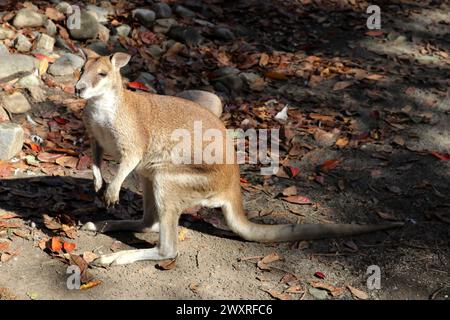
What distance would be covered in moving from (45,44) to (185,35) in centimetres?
158

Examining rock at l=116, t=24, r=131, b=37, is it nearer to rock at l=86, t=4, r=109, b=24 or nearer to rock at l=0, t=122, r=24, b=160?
rock at l=86, t=4, r=109, b=24

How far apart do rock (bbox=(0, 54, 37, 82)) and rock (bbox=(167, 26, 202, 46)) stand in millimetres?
1735

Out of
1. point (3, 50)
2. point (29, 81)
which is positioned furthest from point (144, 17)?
point (29, 81)

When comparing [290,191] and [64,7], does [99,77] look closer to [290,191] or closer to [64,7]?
[290,191]

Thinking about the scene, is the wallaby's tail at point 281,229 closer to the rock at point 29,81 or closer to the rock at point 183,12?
the rock at point 29,81

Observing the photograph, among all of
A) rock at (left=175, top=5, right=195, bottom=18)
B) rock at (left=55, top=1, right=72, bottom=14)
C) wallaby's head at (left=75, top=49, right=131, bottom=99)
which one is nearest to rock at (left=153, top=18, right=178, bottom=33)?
rock at (left=175, top=5, right=195, bottom=18)

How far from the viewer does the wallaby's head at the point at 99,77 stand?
3746mm

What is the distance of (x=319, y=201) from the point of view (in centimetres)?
489

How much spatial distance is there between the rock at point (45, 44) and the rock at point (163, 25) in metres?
1.27

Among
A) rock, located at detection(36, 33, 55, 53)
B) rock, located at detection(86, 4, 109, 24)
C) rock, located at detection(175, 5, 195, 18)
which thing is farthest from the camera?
rock, located at detection(175, 5, 195, 18)

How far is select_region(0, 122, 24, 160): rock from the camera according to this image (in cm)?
490

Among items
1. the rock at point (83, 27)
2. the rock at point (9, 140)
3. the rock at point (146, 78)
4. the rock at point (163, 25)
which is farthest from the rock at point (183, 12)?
the rock at point (9, 140)

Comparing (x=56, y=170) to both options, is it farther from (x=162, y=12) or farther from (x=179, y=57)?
(x=162, y=12)

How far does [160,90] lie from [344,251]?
9.00 feet
